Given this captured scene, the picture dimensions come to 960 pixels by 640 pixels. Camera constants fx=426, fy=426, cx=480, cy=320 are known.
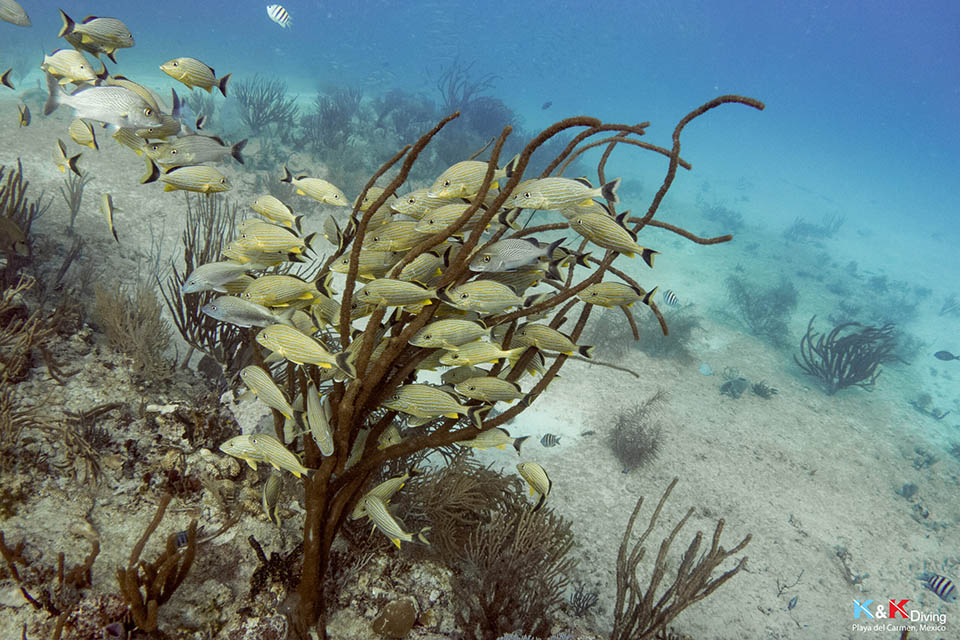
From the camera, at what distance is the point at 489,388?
2.11m

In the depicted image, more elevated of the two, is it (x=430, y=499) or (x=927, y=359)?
(x=430, y=499)

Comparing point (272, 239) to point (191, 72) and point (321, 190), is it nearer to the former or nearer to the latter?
point (321, 190)

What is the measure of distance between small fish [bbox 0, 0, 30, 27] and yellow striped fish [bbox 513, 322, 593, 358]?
6.56m

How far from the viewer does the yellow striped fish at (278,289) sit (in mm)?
1894

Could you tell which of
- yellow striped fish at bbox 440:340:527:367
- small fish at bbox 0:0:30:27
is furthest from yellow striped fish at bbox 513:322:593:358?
small fish at bbox 0:0:30:27

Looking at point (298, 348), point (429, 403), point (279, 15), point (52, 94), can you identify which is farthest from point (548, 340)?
point (279, 15)

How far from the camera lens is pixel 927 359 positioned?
1805 centimetres

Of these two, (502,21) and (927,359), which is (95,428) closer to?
(927,359)

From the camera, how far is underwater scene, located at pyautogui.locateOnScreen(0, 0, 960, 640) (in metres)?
2.06

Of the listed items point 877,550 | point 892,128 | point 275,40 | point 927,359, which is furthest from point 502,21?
point 877,550

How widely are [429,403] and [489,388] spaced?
30cm

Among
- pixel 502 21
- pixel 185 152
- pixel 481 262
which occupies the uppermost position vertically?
pixel 502 21

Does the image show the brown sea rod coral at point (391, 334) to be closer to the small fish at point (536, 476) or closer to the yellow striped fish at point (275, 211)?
the yellow striped fish at point (275, 211)

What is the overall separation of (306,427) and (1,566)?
6.59 ft
